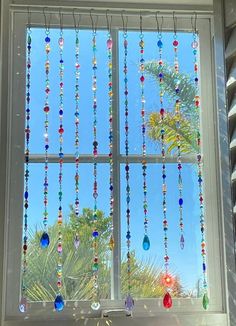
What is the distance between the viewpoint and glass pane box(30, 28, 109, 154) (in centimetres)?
173

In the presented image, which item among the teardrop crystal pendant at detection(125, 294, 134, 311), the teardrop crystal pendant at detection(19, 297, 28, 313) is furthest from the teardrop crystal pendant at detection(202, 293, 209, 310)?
the teardrop crystal pendant at detection(19, 297, 28, 313)

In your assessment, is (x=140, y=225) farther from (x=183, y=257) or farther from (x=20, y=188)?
(x=20, y=188)

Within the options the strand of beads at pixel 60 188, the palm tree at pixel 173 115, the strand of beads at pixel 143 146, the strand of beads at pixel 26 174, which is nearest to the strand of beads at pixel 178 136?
the palm tree at pixel 173 115

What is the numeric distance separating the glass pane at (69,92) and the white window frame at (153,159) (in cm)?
4

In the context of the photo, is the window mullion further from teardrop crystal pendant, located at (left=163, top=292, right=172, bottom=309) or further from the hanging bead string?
teardrop crystal pendant, located at (left=163, top=292, right=172, bottom=309)

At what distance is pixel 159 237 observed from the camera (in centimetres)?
170

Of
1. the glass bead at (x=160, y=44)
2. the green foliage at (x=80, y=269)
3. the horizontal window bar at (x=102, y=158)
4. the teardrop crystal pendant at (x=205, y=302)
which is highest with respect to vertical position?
the glass bead at (x=160, y=44)

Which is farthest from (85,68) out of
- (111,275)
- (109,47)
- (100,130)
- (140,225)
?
(111,275)

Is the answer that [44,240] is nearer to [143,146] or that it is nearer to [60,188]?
[60,188]

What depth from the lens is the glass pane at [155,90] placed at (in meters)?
1.75

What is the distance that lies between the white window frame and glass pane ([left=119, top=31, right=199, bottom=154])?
0.04m

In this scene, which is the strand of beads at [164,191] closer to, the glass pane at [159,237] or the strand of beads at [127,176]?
the glass pane at [159,237]

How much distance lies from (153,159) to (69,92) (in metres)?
0.36

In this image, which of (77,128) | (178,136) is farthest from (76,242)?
(178,136)
